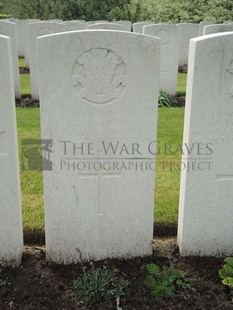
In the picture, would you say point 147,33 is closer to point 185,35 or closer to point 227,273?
point 185,35

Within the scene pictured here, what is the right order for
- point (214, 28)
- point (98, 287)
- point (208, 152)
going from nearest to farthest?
point (98, 287) < point (208, 152) < point (214, 28)

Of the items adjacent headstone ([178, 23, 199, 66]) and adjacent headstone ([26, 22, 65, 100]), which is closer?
adjacent headstone ([26, 22, 65, 100])

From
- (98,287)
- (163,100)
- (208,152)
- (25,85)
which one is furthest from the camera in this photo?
(25,85)

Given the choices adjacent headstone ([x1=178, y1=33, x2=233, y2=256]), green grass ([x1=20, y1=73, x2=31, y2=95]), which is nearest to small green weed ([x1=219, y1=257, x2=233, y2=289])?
adjacent headstone ([x1=178, y1=33, x2=233, y2=256])

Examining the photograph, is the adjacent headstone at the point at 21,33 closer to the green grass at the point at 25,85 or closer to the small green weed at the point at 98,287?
the green grass at the point at 25,85

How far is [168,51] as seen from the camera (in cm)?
871

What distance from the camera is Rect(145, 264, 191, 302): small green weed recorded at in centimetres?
279

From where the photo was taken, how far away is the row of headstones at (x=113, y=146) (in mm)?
2746

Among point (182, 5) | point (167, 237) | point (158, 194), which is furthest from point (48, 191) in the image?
point (182, 5)

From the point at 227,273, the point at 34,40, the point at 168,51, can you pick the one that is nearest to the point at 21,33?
the point at 34,40

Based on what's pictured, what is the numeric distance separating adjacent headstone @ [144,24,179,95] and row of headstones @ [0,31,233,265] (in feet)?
19.6

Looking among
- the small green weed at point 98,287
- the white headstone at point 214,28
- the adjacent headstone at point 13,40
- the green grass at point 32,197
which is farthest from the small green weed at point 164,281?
the white headstone at point 214,28

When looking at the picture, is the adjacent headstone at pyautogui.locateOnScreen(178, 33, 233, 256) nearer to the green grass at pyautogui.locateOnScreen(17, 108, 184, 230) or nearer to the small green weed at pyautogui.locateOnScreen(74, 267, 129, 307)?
the green grass at pyautogui.locateOnScreen(17, 108, 184, 230)

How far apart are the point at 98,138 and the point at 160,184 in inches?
66.1
